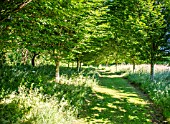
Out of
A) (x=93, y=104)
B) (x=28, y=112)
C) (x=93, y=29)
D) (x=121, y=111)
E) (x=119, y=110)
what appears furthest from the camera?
(x=93, y=29)

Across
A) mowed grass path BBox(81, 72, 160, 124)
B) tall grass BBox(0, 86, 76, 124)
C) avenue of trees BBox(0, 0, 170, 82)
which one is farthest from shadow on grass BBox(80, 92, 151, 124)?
avenue of trees BBox(0, 0, 170, 82)

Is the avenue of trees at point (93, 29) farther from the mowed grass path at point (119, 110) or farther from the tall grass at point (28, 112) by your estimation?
the mowed grass path at point (119, 110)

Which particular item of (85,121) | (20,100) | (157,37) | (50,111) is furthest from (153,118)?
(157,37)

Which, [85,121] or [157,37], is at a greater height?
[157,37]

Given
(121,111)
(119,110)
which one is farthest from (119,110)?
(121,111)

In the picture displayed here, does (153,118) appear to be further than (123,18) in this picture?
No

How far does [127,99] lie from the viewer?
1301 centimetres

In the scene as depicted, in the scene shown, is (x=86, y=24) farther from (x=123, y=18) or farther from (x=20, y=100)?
(x=123, y=18)

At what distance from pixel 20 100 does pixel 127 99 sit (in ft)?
23.1

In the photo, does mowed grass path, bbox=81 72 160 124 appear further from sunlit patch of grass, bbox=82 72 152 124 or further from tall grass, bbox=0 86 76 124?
tall grass, bbox=0 86 76 124

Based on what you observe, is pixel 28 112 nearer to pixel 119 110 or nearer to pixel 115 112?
pixel 115 112

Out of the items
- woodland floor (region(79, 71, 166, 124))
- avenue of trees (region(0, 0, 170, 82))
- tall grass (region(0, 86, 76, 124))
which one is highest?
avenue of trees (region(0, 0, 170, 82))

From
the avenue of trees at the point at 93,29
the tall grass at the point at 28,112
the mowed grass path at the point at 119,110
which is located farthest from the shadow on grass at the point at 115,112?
the avenue of trees at the point at 93,29

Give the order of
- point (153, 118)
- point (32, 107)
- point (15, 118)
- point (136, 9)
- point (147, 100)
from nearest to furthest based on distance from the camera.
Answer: point (15, 118), point (32, 107), point (153, 118), point (147, 100), point (136, 9)
